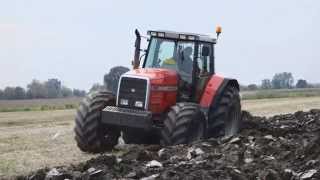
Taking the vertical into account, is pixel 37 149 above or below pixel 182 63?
below

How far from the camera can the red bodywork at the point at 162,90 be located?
1427 centimetres

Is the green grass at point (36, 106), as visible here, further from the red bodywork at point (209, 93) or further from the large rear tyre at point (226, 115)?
the red bodywork at point (209, 93)

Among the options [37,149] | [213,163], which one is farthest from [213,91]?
[213,163]

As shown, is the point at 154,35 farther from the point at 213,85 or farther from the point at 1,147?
the point at 1,147

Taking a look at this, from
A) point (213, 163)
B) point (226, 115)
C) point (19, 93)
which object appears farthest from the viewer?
point (19, 93)

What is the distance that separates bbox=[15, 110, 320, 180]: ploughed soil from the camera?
905cm

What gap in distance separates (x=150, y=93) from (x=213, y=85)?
1805 millimetres

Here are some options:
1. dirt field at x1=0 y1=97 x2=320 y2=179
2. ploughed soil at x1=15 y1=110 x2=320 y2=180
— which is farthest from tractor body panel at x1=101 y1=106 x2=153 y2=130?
ploughed soil at x1=15 y1=110 x2=320 y2=180

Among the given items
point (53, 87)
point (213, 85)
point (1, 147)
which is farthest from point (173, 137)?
point (53, 87)

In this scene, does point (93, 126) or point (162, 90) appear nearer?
point (93, 126)

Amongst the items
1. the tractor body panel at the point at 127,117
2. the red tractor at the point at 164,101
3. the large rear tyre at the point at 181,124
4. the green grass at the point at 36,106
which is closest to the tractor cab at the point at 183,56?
the red tractor at the point at 164,101

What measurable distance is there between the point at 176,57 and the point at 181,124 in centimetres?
210

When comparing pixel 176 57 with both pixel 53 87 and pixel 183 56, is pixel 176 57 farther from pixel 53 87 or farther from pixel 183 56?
pixel 53 87

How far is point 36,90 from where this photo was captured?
58.3 m
